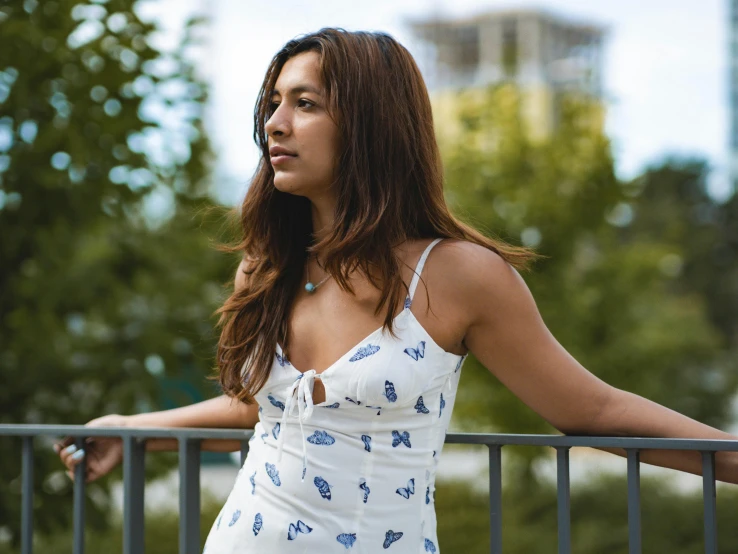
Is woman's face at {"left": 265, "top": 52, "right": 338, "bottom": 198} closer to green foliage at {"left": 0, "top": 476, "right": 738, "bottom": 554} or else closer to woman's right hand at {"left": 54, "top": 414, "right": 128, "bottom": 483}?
woman's right hand at {"left": 54, "top": 414, "right": 128, "bottom": 483}

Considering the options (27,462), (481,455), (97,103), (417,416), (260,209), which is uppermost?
(97,103)

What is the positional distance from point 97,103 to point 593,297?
23.7 feet

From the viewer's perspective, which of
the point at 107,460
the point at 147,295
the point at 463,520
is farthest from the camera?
the point at 463,520

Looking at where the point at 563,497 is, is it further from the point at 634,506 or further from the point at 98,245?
the point at 98,245

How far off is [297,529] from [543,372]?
56cm

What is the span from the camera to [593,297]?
35.5ft

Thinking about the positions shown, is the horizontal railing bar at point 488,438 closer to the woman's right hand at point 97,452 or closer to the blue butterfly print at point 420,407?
the woman's right hand at point 97,452

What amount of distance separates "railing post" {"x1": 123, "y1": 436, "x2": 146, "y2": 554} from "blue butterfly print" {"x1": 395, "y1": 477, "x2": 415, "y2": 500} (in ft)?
2.88

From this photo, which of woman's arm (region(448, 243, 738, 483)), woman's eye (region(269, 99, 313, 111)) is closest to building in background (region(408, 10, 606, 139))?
woman's eye (region(269, 99, 313, 111))

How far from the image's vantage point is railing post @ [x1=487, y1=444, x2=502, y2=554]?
2023 millimetres

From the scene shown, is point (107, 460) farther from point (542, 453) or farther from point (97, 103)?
point (542, 453)

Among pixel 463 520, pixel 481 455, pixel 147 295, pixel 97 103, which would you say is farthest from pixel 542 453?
pixel 97 103

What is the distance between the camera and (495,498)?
204 cm

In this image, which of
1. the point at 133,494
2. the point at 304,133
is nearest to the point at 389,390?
the point at 304,133
